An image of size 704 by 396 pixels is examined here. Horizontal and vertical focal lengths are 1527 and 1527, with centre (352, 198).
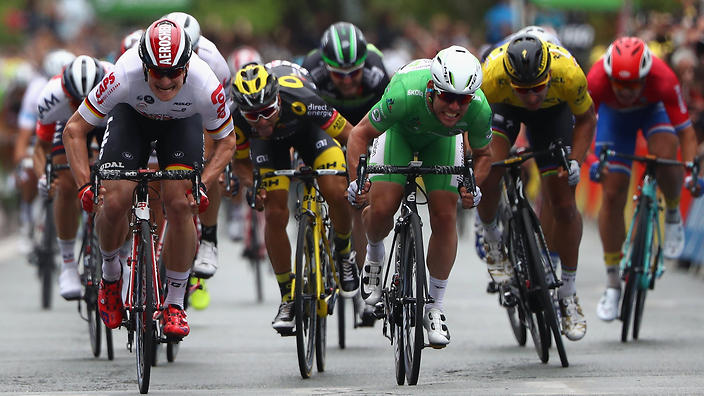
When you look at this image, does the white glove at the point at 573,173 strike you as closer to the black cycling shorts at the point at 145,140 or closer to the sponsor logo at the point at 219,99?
the sponsor logo at the point at 219,99

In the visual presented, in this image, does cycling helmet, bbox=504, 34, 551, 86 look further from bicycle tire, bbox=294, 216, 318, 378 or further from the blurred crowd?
the blurred crowd

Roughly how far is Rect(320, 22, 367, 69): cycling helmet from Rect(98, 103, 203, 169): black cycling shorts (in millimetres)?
Result: 2278

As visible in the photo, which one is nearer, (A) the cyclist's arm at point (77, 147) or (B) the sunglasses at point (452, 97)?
(B) the sunglasses at point (452, 97)

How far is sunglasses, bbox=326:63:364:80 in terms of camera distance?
11445 mm

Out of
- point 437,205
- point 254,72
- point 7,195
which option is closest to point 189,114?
point 254,72

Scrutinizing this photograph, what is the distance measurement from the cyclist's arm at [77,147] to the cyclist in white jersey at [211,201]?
201cm

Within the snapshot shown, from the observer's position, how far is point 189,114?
9117 mm

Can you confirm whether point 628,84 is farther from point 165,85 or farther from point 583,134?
point 165,85

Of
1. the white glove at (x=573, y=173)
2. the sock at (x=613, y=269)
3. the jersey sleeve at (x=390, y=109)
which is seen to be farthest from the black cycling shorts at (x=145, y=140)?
the sock at (x=613, y=269)

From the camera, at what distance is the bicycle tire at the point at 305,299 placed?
9180 mm

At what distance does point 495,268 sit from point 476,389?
2.10 m

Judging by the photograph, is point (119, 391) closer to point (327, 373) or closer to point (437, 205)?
point (327, 373)

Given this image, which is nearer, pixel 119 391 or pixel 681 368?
pixel 119 391

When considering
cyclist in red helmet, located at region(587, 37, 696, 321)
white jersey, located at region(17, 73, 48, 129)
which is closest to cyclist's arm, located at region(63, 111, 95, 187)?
cyclist in red helmet, located at region(587, 37, 696, 321)
